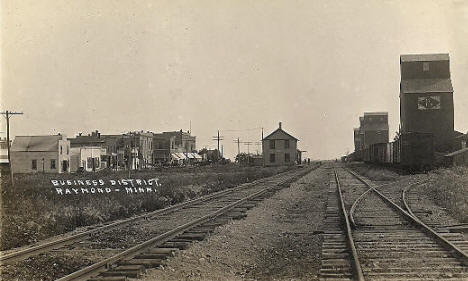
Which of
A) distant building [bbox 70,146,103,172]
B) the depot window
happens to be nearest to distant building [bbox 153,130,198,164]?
distant building [bbox 70,146,103,172]

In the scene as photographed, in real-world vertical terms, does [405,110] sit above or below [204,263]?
above

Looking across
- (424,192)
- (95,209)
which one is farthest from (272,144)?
(95,209)

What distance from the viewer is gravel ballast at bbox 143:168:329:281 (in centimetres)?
745

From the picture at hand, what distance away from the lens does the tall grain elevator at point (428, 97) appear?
2072 inches

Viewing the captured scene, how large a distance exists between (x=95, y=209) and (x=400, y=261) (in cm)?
1031

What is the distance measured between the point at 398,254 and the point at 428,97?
5035 cm

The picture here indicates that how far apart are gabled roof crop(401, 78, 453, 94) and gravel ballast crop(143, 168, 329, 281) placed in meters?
45.6

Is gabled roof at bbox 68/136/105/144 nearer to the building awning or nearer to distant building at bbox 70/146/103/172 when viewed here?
the building awning

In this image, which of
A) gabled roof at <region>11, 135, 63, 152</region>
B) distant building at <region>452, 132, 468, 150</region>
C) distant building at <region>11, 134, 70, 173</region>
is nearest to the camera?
distant building at <region>452, 132, 468, 150</region>

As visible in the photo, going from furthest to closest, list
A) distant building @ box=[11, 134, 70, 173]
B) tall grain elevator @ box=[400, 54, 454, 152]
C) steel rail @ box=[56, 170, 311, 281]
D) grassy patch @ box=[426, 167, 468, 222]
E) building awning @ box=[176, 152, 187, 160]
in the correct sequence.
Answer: building awning @ box=[176, 152, 187, 160]
distant building @ box=[11, 134, 70, 173]
tall grain elevator @ box=[400, 54, 454, 152]
grassy patch @ box=[426, 167, 468, 222]
steel rail @ box=[56, 170, 311, 281]

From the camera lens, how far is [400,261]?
773 centimetres

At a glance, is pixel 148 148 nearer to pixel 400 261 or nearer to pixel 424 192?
pixel 424 192

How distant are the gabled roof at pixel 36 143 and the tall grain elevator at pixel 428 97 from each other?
44.4m

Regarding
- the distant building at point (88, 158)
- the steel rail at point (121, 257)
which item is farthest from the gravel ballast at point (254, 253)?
the distant building at point (88, 158)
